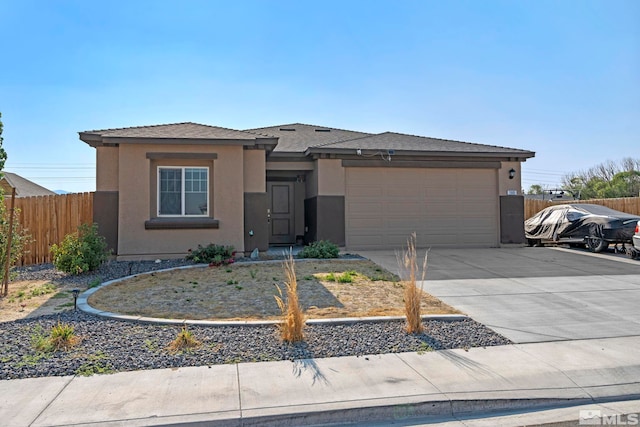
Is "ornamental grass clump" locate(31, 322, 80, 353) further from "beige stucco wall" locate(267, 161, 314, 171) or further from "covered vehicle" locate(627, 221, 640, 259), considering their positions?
"covered vehicle" locate(627, 221, 640, 259)

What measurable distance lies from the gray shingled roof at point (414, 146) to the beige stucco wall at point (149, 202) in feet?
9.65

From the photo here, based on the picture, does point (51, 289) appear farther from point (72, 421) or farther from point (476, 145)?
point (476, 145)

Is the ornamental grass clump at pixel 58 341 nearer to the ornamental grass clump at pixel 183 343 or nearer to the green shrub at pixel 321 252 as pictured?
the ornamental grass clump at pixel 183 343

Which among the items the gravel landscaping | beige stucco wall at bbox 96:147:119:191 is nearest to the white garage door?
beige stucco wall at bbox 96:147:119:191

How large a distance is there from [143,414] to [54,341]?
216 cm

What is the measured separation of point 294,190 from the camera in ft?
51.8

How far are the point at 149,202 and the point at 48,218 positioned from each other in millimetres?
2800

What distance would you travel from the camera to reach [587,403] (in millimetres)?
3801

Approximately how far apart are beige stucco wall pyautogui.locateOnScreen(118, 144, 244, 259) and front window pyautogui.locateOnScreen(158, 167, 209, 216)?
12.2 inches

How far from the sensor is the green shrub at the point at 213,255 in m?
10.6

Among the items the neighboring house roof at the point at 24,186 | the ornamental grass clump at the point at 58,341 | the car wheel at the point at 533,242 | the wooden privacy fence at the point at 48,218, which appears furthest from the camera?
the neighboring house roof at the point at 24,186

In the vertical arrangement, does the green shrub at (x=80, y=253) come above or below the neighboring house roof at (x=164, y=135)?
below

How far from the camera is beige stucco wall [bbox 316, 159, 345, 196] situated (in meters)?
13.3

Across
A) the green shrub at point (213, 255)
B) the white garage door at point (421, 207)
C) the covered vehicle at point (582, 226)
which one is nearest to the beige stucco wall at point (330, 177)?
the white garage door at point (421, 207)
